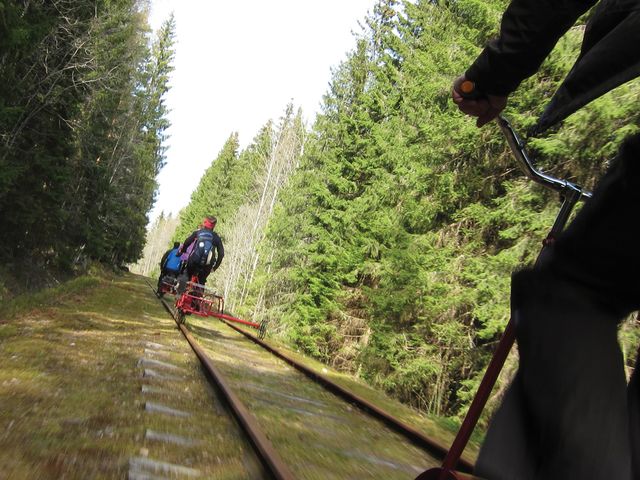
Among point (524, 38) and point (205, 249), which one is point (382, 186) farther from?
point (524, 38)

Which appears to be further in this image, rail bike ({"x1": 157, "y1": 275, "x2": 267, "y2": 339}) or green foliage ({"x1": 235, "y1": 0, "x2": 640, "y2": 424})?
rail bike ({"x1": 157, "y1": 275, "x2": 267, "y2": 339})

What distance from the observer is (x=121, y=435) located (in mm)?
2551

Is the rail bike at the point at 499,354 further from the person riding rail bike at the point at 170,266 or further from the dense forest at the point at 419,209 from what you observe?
the person riding rail bike at the point at 170,266

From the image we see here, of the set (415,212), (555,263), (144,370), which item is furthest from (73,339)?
(415,212)

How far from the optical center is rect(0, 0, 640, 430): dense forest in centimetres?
842

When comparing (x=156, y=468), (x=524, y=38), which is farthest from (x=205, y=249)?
(x=524, y=38)

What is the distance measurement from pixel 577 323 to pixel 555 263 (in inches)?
4.7

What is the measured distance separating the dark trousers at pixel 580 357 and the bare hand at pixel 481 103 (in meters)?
0.45

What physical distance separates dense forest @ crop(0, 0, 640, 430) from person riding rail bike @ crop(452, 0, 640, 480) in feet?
20.1

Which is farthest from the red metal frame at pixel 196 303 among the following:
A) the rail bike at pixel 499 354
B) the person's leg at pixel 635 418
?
the person's leg at pixel 635 418

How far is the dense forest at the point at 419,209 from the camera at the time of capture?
813cm

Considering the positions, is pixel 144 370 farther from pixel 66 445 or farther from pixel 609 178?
pixel 609 178

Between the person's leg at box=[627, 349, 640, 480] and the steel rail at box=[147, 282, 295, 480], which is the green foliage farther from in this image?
the person's leg at box=[627, 349, 640, 480]

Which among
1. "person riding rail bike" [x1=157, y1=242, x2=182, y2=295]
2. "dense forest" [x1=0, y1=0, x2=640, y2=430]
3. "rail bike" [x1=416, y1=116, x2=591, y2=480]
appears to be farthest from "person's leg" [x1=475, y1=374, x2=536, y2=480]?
"person riding rail bike" [x1=157, y1=242, x2=182, y2=295]
